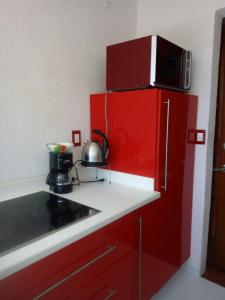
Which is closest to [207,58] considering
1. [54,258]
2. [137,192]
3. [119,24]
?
[119,24]

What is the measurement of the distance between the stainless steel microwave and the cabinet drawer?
828mm

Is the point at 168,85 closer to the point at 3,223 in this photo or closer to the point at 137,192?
the point at 137,192

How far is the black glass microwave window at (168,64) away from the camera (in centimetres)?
134

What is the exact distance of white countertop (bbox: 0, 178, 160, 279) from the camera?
70cm

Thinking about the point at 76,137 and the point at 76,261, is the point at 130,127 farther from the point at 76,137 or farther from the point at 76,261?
the point at 76,261

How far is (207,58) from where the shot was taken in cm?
165

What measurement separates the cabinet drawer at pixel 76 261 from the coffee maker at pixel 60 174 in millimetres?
414

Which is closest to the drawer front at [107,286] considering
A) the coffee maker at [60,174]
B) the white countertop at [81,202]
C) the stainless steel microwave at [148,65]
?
the white countertop at [81,202]

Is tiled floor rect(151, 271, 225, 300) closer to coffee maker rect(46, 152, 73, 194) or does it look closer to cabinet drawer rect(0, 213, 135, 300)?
cabinet drawer rect(0, 213, 135, 300)

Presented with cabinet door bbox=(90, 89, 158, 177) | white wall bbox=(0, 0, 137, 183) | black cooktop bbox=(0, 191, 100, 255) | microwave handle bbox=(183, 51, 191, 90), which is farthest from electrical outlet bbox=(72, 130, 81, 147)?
microwave handle bbox=(183, 51, 191, 90)

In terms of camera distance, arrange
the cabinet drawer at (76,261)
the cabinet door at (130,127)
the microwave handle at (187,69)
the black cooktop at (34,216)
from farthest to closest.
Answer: the microwave handle at (187,69) → the cabinet door at (130,127) → the black cooktop at (34,216) → the cabinet drawer at (76,261)

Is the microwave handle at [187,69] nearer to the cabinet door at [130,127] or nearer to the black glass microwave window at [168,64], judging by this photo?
the black glass microwave window at [168,64]

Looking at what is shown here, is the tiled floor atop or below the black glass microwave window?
below

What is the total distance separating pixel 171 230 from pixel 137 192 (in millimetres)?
449
